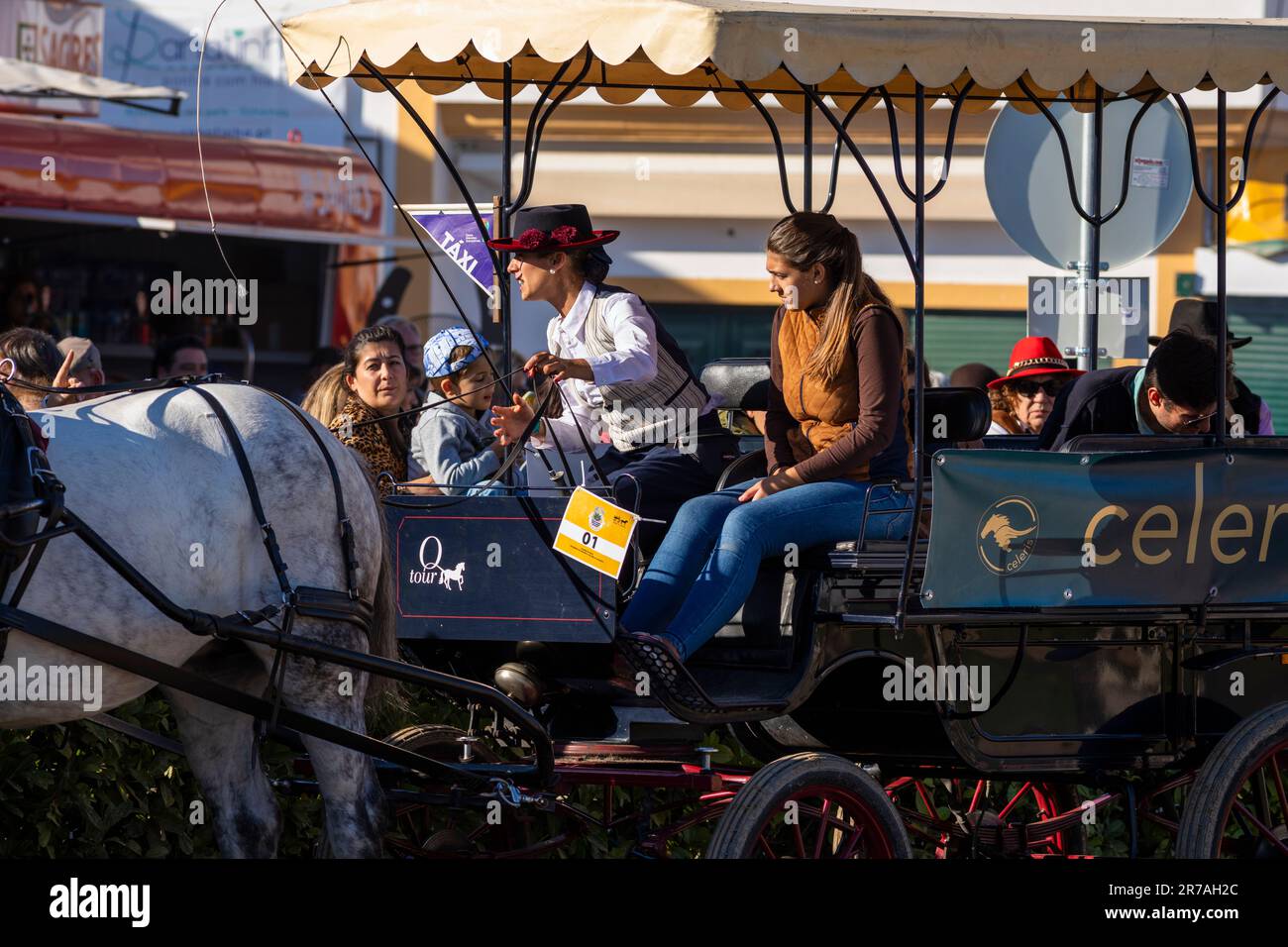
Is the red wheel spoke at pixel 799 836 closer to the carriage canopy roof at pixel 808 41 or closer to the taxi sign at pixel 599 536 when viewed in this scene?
the taxi sign at pixel 599 536

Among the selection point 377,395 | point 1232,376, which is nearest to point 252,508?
point 377,395

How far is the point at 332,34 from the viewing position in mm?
4609

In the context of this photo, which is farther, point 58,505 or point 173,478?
point 173,478

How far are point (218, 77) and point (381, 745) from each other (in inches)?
412

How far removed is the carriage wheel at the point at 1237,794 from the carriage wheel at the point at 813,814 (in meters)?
0.80

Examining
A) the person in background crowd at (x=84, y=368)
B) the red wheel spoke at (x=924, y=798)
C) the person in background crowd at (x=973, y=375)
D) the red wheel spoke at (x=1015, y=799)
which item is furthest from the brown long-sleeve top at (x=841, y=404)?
the person in background crowd at (x=973, y=375)

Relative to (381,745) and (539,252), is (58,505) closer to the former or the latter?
(381,745)

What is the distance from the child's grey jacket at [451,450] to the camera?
17.4 ft

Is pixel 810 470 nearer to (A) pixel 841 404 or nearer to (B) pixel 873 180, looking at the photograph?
(A) pixel 841 404

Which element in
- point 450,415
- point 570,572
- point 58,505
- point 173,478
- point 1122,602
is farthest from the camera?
point 450,415

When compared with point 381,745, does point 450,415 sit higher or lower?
higher

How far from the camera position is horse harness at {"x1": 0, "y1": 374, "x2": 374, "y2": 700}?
3.69 metres

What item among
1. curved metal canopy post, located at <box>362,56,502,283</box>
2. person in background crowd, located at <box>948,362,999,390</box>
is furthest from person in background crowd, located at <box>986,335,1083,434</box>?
curved metal canopy post, located at <box>362,56,502,283</box>
